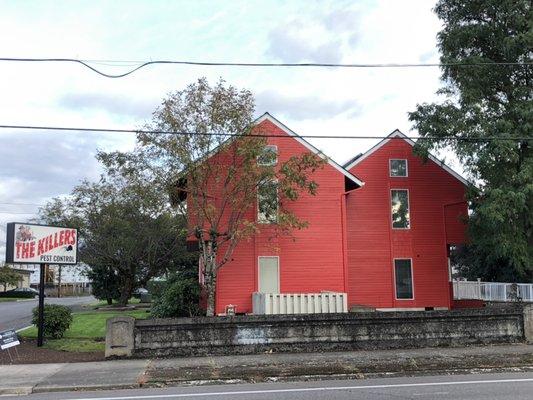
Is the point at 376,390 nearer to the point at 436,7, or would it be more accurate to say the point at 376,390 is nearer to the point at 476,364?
the point at 476,364

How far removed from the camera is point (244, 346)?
14.6 meters

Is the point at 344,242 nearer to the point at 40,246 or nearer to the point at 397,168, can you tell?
the point at 397,168

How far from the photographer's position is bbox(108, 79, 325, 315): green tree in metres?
19.0

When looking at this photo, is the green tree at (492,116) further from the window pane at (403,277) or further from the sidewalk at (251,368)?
the sidewalk at (251,368)

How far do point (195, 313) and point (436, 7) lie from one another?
16.9 meters

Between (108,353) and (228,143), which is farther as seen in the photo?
A: (228,143)

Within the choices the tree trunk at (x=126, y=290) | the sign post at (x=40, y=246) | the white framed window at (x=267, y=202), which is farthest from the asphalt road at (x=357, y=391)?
the tree trunk at (x=126, y=290)

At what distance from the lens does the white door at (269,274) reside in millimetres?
22781

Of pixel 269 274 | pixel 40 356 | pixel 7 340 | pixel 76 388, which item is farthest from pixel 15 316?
pixel 76 388

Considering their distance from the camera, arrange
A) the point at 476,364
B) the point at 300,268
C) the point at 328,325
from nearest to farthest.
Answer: the point at 476,364, the point at 328,325, the point at 300,268

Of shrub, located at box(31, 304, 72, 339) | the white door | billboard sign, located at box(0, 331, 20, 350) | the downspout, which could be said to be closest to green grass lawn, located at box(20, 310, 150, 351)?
shrub, located at box(31, 304, 72, 339)

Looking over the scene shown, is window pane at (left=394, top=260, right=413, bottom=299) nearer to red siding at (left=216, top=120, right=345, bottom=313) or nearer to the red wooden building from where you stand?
the red wooden building

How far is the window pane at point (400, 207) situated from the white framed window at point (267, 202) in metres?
7.24

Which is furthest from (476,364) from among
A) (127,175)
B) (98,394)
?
(127,175)
